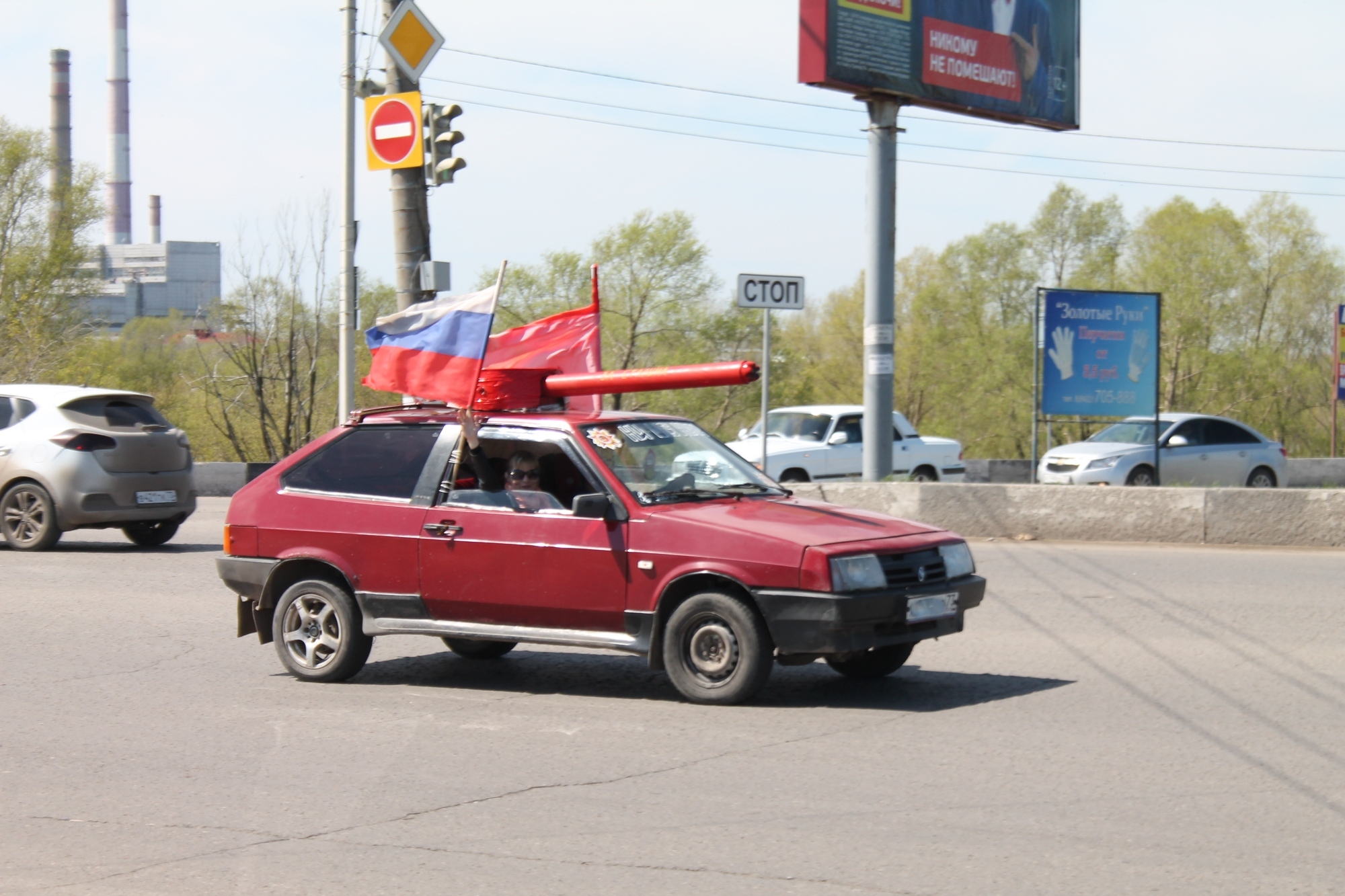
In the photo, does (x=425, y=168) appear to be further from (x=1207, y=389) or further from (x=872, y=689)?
(x=1207, y=389)

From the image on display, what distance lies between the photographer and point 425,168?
15.0 metres

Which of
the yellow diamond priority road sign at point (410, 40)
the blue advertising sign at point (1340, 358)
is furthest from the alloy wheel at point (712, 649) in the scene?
the blue advertising sign at point (1340, 358)

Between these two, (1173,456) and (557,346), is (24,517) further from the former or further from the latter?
(1173,456)

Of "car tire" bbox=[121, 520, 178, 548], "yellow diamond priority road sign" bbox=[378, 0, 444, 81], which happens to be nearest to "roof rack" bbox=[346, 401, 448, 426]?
"yellow diamond priority road sign" bbox=[378, 0, 444, 81]

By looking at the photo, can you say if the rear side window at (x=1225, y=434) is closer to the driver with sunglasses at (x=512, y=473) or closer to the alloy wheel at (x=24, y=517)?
the alloy wheel at (x=24, y=517)

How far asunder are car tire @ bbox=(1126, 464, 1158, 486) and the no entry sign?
13459 millimetres

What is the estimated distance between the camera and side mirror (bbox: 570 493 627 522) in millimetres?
7145

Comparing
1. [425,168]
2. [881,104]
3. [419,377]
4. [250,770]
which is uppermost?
[881,104]

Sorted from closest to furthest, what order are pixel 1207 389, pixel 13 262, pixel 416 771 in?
1. pixel 416 771
2. pixel 13 262
3. pixel 1207 389

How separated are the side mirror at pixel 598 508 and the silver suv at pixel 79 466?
8.94 m

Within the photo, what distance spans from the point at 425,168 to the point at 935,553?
9.42 m

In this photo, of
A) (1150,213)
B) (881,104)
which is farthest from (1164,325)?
(881,104)

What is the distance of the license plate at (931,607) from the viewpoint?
22.9ft

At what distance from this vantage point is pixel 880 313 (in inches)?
769
